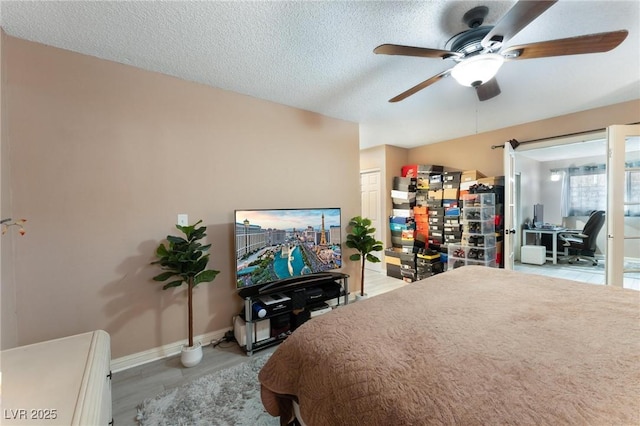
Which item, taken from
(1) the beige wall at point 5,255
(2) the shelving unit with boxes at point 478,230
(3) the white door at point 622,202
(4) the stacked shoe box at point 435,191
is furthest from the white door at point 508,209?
(1) the beige wall at point 5,255

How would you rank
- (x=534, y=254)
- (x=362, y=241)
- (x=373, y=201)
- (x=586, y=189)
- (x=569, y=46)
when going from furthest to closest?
(x=586, y=189)
(x=534, y=254)
(x=373, y=201)
(x=362, y=241)
(x=569, y=46)

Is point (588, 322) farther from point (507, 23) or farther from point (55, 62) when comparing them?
point (55, 62)

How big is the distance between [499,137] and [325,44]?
3.45 meters

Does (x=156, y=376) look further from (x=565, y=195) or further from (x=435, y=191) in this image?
(x=565, y=195)

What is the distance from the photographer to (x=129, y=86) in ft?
6.77

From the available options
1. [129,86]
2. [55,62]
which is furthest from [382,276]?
[55,62]

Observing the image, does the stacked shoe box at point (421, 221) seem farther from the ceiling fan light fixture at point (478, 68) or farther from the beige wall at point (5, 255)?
the beige wall at point (5, 255)

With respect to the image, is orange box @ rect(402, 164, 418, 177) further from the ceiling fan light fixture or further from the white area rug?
the white area rug

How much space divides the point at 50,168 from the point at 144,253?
0.86m

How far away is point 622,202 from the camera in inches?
101

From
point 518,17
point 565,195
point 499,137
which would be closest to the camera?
point 518,17

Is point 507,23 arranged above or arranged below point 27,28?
below

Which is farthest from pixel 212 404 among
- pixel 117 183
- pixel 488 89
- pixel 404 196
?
pixel 404 196

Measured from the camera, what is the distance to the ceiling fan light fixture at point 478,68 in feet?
4.70
